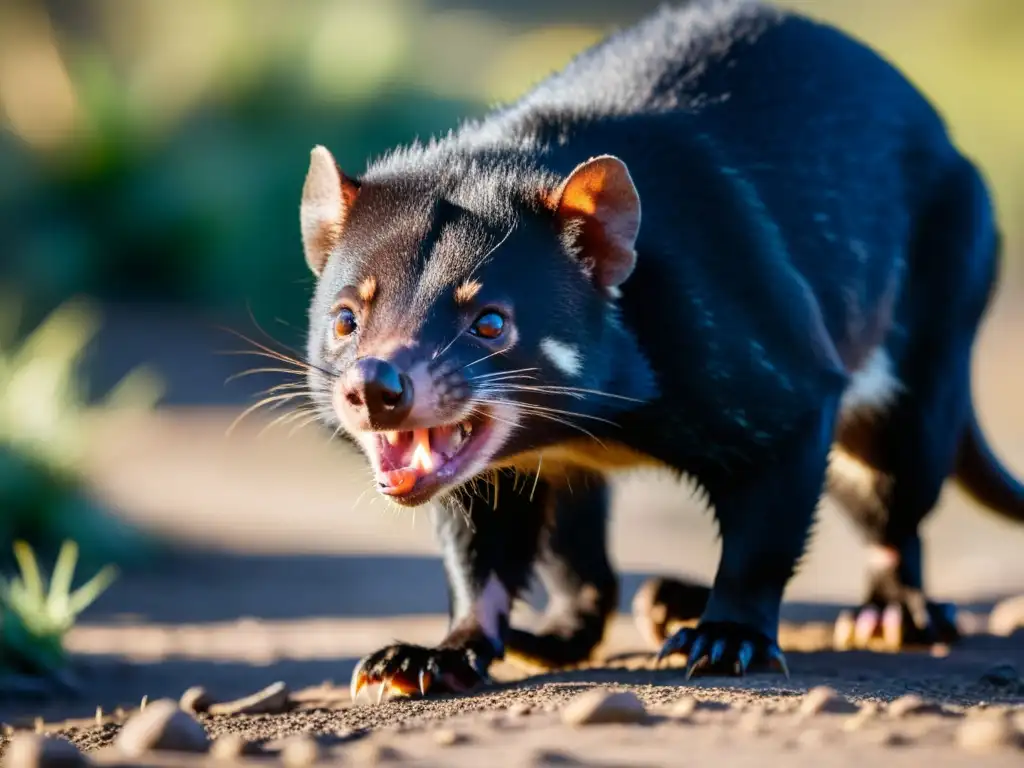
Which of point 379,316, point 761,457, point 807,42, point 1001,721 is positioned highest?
point 807,42

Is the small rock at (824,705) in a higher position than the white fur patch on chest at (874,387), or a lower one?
lower

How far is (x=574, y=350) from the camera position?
379 cm

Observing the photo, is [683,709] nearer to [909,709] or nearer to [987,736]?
[909,709]

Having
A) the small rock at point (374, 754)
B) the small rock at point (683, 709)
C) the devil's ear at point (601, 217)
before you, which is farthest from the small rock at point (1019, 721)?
the devil's ear at point (601, 217)

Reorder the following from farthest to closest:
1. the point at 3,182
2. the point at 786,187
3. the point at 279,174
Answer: the point at 279,174 < the point at 3,182 < the point at 786,187

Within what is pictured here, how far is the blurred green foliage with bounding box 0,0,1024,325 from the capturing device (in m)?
11.5

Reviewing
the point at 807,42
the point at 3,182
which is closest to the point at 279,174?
the point at 3,182

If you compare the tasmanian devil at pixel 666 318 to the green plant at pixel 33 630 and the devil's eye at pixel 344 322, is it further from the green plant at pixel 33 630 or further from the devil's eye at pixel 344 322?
the green plant at pixel 33 630

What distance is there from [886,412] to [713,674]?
4.92 ft

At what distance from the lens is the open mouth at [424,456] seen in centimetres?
353

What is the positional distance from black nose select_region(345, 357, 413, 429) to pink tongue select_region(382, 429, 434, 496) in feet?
0.61

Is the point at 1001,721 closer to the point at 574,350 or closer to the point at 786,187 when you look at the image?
the point at 574,350

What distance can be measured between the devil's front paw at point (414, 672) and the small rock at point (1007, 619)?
6.34 feet

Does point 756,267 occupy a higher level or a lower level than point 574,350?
higher
